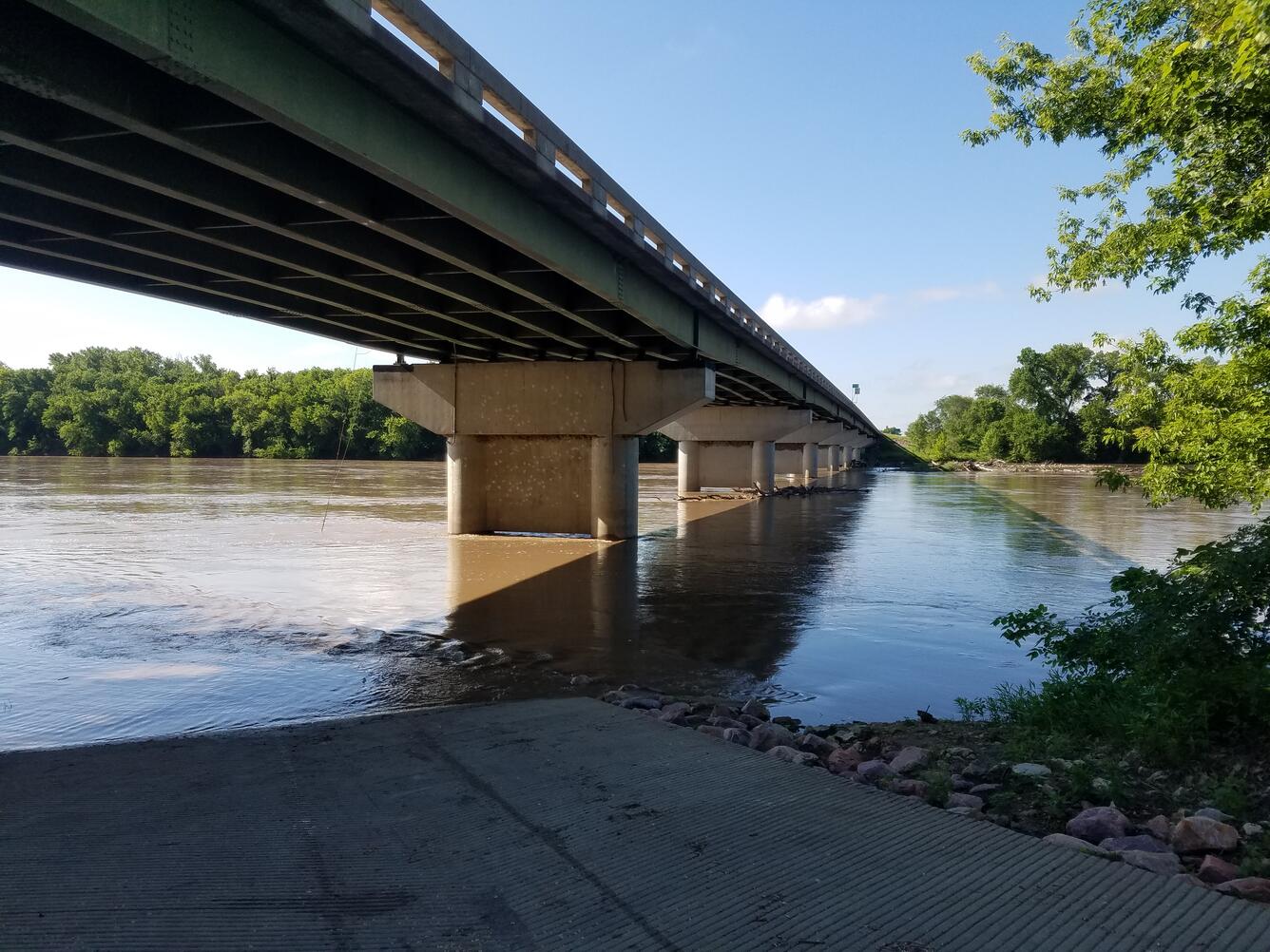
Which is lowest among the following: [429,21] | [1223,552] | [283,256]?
[1223,552]

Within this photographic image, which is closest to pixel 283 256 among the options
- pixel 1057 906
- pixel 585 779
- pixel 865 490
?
pixel 585 779

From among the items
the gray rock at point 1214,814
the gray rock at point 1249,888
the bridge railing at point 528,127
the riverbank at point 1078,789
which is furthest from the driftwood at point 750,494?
the gray rock at point 1249,888

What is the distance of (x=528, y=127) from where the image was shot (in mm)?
12500

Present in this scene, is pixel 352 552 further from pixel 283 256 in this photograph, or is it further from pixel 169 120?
pixel 169 120

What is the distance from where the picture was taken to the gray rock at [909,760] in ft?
20.7

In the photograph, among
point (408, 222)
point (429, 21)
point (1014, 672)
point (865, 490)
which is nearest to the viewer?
point (429, 21)

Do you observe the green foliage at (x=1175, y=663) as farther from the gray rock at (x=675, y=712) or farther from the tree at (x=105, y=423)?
the tree at (x=105, y=423)

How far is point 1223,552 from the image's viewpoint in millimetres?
6926

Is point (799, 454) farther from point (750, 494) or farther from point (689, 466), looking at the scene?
point (689, 466)

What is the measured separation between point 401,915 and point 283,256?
41.1 ft

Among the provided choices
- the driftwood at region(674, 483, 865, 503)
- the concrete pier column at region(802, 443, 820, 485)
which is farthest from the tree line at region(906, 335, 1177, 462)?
the driftwood at region(674, 483, 865, 503)

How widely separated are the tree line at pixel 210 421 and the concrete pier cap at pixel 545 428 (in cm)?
7117

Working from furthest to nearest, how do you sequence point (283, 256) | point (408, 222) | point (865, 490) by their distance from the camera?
point (865, 490)
point (283, 256)
point (408, 222)

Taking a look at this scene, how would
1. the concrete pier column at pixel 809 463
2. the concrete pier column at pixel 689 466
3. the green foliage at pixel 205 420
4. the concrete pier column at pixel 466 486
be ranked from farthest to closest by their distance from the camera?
the green foliage at pixel 205 420 < the concrete pier column at pixel 809 463 < the concrete pier column at pixel 689 466 < the concrete pier column at pixel 466 486
